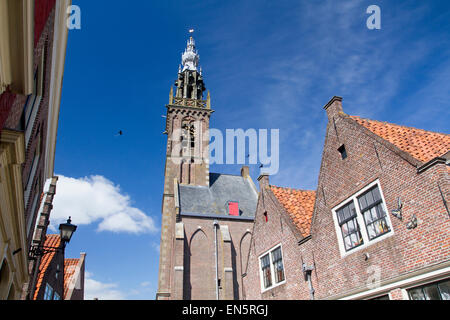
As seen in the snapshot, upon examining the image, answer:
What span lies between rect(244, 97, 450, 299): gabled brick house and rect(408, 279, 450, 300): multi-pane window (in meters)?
0.02

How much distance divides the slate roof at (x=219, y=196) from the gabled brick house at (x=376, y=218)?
59.2 feet

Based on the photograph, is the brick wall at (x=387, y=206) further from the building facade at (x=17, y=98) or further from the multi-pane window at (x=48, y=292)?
the multi-pane window at (x=48, y=292)

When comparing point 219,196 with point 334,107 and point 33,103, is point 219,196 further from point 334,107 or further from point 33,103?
point 33,103

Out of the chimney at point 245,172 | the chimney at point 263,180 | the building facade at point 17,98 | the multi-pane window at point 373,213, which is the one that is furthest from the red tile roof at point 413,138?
the chimney at point 245,172

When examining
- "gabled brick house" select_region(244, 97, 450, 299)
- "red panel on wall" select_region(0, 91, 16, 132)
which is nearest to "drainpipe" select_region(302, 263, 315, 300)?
"gabled brick house" select_region(244, 97, 450, 299)

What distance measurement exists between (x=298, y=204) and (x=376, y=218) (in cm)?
519

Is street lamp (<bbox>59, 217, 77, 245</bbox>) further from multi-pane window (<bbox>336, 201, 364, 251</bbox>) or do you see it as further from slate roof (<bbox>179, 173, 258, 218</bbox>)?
slate roof (<bbox>179, 173, 258, 218</bbox>)

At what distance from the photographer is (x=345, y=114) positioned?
10.8 m

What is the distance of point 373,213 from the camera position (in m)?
8.70

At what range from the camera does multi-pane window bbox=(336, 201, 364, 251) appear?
9094mm

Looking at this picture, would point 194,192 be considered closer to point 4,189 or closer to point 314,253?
point 314,253
